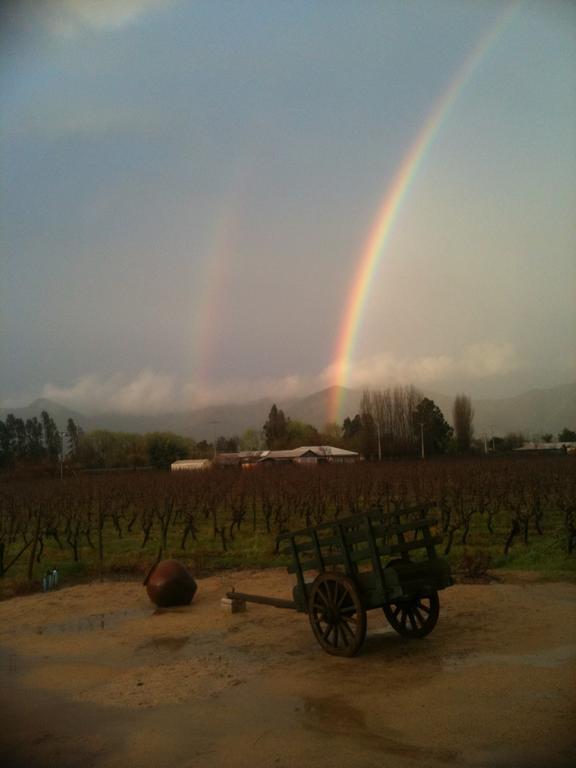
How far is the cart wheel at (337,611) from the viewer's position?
24.8 ft

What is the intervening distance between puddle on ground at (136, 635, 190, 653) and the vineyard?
6.11 metres

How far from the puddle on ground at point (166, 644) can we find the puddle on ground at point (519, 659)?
328cm

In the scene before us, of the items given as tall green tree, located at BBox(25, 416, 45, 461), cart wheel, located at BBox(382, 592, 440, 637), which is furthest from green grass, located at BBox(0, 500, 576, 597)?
tall green tree, located at BBox(25, 416, 45, 461)

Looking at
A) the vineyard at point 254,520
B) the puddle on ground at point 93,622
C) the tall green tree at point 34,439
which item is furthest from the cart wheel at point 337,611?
the tall green tree at point 34,439

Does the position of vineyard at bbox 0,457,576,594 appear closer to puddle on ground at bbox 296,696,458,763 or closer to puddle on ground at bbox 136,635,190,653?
puddle on ground at bbox 136,635,190,653

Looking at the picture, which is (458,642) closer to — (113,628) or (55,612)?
(113,628)

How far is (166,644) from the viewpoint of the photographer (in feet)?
29.8

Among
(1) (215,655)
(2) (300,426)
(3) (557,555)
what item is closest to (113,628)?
(1) (215,655)

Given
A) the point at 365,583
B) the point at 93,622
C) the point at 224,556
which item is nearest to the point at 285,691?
the point at 365,583

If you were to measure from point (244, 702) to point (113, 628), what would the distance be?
424 cm

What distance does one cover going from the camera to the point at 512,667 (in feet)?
23.6

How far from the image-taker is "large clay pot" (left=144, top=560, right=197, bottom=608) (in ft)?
37.4

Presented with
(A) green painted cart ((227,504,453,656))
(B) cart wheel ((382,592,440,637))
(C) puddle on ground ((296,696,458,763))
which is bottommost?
(C) puddle on ground ((296,696,458,763))

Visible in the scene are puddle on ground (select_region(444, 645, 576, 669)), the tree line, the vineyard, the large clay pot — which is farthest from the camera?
the tree line
